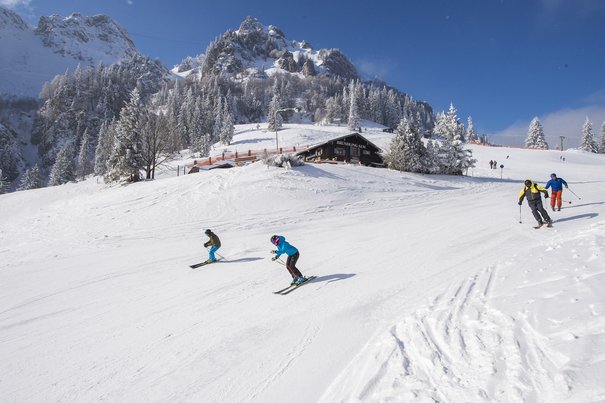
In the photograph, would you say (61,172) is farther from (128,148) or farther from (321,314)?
(321,314)

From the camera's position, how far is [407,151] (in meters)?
33.1

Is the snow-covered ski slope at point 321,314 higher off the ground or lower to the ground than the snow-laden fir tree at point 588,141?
lower

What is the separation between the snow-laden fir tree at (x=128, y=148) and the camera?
112 feet

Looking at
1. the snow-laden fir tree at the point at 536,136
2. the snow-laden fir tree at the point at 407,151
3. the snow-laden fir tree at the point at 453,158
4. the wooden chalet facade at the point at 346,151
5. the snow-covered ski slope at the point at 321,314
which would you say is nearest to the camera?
the snow-covered ski slope at the point at 321,314

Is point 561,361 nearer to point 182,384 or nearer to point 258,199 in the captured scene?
point 182,384

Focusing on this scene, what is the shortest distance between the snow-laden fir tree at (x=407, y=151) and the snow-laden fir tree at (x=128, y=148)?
26.8 m

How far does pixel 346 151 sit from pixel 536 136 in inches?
2811

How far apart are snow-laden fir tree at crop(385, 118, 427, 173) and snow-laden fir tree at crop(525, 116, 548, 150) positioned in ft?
237

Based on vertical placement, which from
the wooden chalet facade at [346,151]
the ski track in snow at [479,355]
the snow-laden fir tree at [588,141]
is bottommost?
the ski track in snow at [479,355]

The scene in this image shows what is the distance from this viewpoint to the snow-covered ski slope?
4.38 meters

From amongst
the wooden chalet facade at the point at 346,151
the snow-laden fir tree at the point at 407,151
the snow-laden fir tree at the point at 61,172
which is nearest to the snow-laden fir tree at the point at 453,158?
the snow-laden fir tree at the point at 407,151

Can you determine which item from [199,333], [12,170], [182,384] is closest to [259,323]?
[199,333]

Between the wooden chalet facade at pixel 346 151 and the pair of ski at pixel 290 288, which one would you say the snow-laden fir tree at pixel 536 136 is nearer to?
the wooden chalet facade at pixel 346 151

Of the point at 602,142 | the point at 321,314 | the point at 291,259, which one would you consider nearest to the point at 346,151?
the point at 291,259
